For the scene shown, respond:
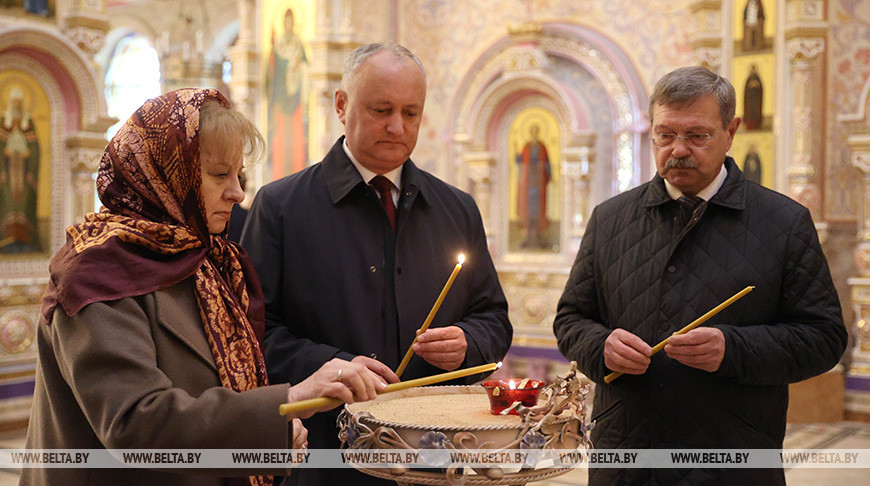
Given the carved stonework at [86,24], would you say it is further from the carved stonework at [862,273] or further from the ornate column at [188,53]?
the carved stonework at [862,273]

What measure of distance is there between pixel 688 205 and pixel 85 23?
6.42 metres

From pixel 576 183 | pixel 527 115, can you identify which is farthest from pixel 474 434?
pixel 527 115

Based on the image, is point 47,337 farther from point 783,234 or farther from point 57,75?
point 57,75

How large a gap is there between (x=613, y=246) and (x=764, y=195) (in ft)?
1.61

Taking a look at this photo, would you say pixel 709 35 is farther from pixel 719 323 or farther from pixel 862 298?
pixel 719 323

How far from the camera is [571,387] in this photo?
71.2 inches

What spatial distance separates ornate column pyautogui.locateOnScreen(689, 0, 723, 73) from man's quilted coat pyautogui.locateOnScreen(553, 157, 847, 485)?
542 centimetres

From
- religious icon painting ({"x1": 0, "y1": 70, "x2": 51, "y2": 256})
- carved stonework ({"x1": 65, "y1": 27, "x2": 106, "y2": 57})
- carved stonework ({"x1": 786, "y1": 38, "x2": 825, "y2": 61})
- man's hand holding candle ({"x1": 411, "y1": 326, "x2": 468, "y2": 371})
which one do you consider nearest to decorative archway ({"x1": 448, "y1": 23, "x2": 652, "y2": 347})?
carved stonework ({"x1": 786, "y1": 38, "x2": 825, "y2": 61})

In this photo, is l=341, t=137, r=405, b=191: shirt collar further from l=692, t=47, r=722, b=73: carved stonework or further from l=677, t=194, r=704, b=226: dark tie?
l=692, t=47, r=722, b=73: carved stonework

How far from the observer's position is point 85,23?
7371 mm

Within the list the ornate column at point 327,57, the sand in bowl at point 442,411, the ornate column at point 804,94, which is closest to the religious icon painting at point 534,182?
the ornate column at point 327,57

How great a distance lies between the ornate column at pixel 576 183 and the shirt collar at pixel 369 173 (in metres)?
6.25

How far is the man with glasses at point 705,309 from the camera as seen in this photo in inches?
94.3

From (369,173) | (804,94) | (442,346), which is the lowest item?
(442,346)
